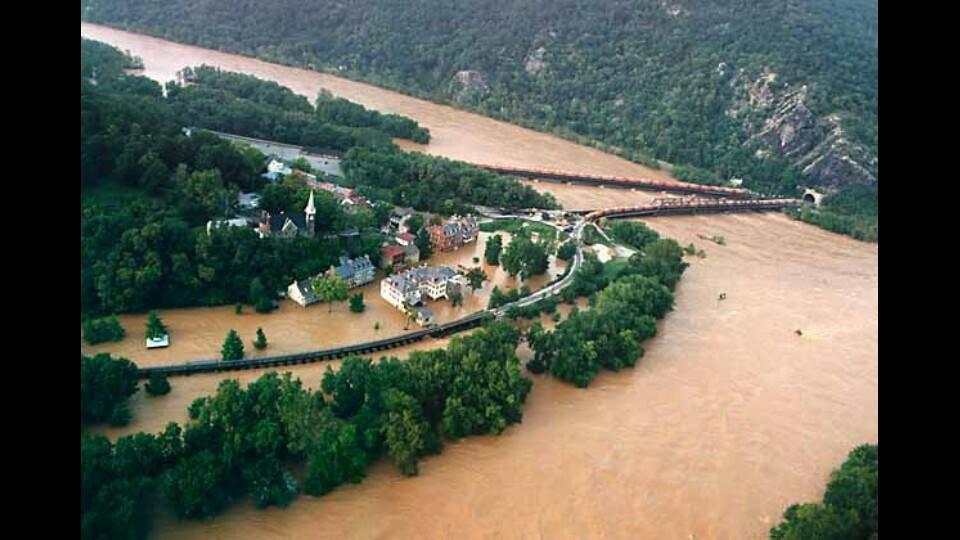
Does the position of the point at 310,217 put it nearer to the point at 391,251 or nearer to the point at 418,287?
the point at 391,251

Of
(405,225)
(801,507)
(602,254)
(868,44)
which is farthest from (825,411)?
(868,44)

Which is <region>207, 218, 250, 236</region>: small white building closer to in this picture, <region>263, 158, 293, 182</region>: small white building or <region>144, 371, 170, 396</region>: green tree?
<region>263, 158, 293, 182</region>: small white building

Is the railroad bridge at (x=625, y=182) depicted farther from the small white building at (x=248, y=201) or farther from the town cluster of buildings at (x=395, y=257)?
the small white building at (x=248, y=201)

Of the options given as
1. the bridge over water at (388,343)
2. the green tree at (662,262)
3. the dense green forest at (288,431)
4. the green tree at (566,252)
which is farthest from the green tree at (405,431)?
the green tree at (566,252)

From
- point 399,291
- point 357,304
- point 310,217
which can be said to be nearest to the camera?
point 357,304

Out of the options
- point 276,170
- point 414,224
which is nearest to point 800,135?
point 414,224
